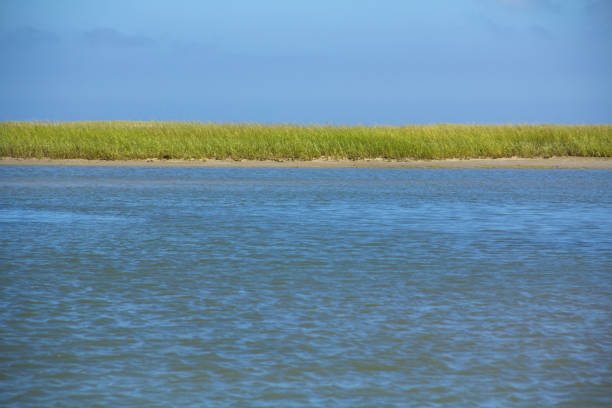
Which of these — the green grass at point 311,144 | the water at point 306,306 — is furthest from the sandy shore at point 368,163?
the water at point 306,306

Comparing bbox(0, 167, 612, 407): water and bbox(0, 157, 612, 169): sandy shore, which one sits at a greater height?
bbox(0, 157, 612, 169): sandy shore

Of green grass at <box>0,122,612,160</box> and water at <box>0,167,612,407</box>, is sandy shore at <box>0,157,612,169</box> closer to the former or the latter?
green grass at <box>0,122,612,160</box>

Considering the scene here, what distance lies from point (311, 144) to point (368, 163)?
7.04 ft

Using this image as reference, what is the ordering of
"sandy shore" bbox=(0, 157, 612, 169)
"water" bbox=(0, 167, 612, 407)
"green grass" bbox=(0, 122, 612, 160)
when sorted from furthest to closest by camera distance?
"green grass" bbox=(0, 122, 612, 160), "sandy shore" bbox=(0, 157, 612, 169), "water" bbox=(0, 167, 612, 407)

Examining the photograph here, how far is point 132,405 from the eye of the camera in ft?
14.7

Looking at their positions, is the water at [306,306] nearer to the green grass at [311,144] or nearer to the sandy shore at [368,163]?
the sandy shore at [368,163]

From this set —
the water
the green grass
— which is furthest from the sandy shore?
the water

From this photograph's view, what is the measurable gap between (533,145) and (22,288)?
81.1ft

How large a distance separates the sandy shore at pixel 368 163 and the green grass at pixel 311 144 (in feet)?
1.35

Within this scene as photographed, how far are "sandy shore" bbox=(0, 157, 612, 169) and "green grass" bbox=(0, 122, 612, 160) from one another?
0.41 m

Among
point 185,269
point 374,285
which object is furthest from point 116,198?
point 374,285

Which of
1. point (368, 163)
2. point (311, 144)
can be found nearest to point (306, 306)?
point (368, 163)

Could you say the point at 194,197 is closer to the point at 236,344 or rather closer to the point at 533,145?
the point at 236,344

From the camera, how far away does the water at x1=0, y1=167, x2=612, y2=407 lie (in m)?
4.83
